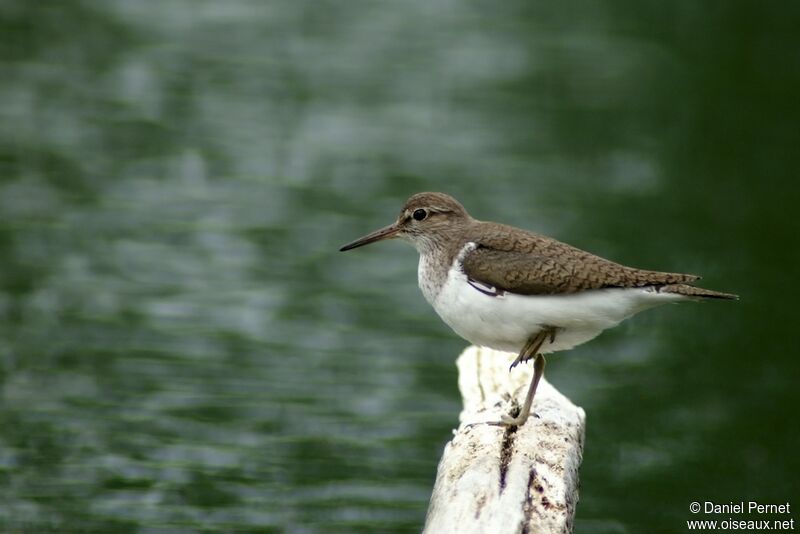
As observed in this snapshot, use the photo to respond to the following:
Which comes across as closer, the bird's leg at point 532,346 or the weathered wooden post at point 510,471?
the weathered wooden post at point 510,471

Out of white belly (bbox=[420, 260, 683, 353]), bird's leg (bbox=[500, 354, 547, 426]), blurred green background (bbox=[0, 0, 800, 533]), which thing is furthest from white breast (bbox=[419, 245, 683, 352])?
blurred green background (bbox=[0, 0, 800, 533])

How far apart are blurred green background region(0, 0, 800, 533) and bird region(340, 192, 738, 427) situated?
3.15m

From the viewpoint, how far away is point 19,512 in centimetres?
1072

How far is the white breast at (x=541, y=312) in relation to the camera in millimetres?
8109

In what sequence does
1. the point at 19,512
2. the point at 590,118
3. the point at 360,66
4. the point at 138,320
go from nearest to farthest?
the point at 19,512 → the point at 138,320 → the point at 590,118 → the point at 360,66

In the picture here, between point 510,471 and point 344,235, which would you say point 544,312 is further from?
point 344,235

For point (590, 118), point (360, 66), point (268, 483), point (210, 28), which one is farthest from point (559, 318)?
point (210, 28)

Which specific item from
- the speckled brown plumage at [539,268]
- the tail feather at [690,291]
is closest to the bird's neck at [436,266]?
the speckled brown plumage at [539,268]

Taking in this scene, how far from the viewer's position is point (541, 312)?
8117 mm

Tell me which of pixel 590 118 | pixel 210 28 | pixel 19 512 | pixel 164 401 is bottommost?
pixel 19 512

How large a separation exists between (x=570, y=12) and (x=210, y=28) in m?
5.87

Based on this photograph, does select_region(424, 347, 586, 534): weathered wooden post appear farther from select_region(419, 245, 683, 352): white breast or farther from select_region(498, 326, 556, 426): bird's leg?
select_region(419, 245, 683, 352): white breast

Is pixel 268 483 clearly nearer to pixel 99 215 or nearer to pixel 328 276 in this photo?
pixel 328 276

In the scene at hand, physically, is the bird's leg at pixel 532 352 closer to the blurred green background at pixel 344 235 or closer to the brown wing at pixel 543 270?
the brown wing at pixel 543 270
